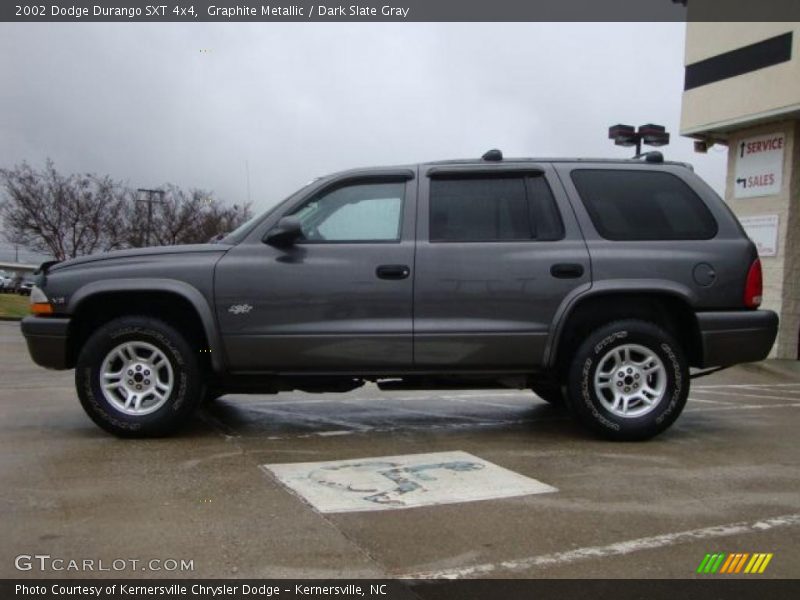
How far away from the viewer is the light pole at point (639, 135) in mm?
13117

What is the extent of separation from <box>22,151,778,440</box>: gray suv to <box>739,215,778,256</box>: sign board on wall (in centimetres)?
931

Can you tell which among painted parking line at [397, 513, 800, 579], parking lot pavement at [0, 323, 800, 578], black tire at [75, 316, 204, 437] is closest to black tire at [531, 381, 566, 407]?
parking lot pavement at [0, 323, 800, 578]

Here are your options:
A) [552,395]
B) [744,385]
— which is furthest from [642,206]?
[744,385]

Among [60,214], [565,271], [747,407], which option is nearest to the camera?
[565,271]

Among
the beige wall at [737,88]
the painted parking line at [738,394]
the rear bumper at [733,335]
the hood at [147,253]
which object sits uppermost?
the beige wall at [737,88]

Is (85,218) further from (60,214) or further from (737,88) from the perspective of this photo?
(737,88)

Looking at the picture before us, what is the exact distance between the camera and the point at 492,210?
17.7 feet

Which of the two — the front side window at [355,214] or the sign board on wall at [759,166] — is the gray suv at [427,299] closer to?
the front side window at [355,214]

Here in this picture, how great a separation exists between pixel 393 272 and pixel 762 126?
37.7 ft

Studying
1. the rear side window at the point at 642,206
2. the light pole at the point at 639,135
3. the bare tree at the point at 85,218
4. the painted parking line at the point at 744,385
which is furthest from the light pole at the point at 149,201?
the rear side window at the point at 642,206

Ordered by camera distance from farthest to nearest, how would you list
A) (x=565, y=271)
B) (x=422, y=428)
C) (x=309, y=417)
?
(x=309, y=417)
(x=422, y=428)
(x=565, y=271)

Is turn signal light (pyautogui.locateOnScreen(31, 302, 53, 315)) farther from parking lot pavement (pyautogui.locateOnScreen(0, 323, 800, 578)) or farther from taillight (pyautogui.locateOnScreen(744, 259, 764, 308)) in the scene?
taillight (pyautogui.locateOnScreen(744, 259, 764, 308))

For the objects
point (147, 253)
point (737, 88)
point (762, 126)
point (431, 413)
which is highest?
point (737, 88)
